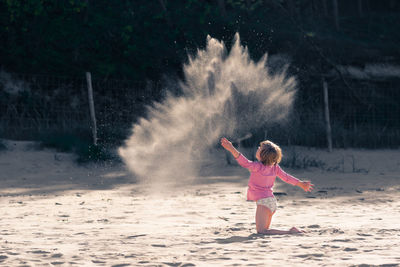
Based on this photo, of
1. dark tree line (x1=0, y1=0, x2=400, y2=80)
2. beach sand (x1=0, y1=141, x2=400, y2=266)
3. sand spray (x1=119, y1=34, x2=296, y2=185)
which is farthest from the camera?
dark tree line (x1=0, y1=0, x2=400, y2=80)

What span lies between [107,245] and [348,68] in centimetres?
1276

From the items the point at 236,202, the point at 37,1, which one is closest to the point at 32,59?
the point at 37,1

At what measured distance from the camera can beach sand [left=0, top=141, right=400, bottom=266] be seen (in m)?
4.06

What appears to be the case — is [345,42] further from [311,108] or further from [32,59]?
[32,59]

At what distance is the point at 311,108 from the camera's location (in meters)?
14.4

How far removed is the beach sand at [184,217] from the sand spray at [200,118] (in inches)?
24.5

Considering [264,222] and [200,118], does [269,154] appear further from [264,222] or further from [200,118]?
[200,118]

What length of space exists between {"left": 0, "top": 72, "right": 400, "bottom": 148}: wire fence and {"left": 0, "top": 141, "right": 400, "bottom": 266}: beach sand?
154 cm

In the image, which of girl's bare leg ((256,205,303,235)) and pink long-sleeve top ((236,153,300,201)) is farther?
pink long-sleeve top ((236,153,300,201))

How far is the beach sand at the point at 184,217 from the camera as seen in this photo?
4.06 meters

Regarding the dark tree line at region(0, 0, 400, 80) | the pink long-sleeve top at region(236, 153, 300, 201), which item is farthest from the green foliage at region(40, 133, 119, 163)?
the pink long-sleeve top at region(236, 153, 300, 201)

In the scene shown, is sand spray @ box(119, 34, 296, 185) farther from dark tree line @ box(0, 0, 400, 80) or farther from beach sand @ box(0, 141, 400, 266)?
dark tree line @ box(0, 0, 400, 80)

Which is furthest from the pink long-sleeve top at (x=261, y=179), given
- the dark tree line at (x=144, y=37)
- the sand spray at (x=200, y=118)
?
the dark tree line at (x=144, y=37)

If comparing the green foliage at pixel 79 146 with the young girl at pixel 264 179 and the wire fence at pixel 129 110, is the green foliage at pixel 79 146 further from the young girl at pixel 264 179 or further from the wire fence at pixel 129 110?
the young girl at pixel 264 179
